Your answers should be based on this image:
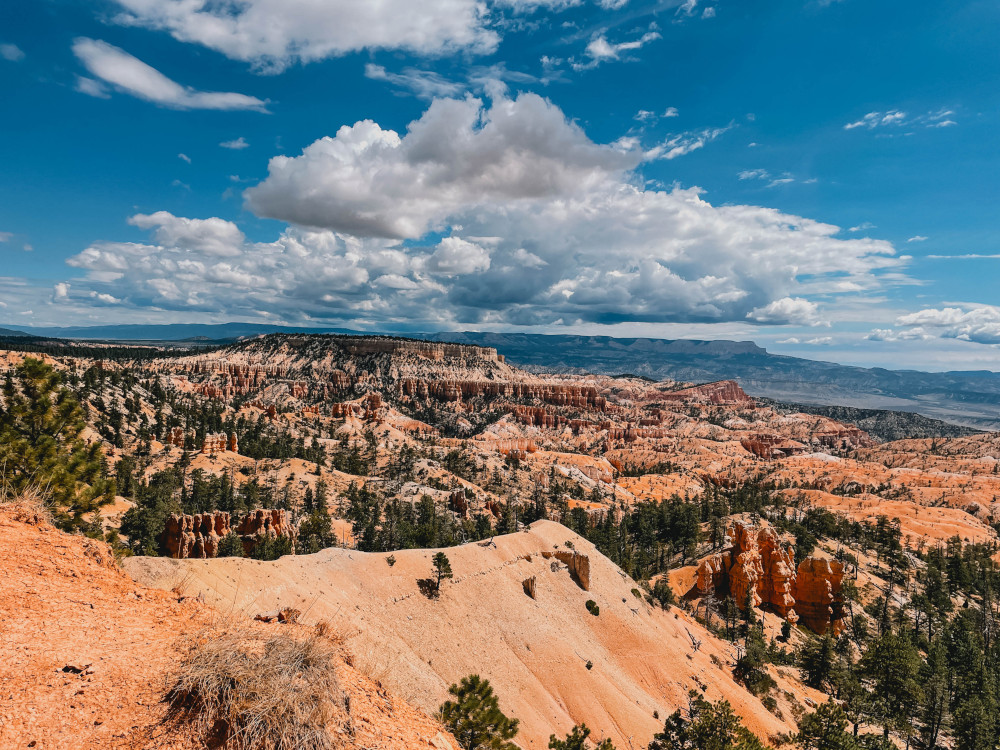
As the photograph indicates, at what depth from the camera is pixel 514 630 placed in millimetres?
42875

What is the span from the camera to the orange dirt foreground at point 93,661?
850cm

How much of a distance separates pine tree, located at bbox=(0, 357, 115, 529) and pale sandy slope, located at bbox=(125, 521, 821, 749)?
4676 millimetres

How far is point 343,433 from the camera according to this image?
14725 cm

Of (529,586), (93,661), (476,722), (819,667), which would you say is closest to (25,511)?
(93,661)

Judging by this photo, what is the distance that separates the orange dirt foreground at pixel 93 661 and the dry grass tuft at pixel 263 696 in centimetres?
39

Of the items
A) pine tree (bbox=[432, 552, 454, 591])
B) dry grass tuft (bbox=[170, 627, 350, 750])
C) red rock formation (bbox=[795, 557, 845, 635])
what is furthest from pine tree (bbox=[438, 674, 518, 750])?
red rock formation (bbox=[795, 557, 845, 635])

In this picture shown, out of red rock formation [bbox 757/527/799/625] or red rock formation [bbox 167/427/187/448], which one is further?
red rock formation [bbox 167/427/187/448]

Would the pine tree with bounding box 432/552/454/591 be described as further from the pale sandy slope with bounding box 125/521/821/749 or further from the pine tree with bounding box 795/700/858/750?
the pine tree with bounding box 795/700/858/750

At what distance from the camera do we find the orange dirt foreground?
27.9ft

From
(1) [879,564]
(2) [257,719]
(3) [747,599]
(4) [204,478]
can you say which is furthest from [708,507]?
(2) [257,719]

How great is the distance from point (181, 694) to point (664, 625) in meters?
52.6

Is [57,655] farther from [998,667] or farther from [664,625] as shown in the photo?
[998,667]

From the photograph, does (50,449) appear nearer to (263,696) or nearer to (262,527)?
(263,696)

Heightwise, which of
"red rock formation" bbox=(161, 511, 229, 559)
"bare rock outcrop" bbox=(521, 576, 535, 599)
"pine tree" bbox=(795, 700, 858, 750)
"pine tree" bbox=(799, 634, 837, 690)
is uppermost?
"red rock formation" bbox=(161, 511, 229, 559)
